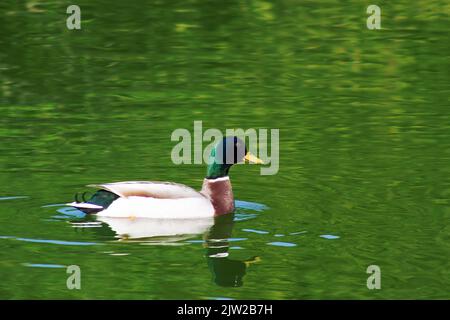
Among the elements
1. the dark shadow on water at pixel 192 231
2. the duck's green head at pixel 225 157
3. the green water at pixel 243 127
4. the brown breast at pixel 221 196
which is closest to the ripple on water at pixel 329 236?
the green water at pixel 243 127

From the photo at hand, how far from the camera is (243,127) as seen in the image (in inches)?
711

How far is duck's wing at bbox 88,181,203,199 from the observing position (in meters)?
13.9

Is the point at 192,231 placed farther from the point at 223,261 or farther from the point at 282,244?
the point at 282,244

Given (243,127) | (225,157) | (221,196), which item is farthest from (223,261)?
(243,127)

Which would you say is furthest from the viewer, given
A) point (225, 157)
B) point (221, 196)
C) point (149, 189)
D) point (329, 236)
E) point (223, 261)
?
point (225, 157)

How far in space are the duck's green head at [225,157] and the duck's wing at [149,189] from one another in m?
0.61

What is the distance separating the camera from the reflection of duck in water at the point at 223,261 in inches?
480

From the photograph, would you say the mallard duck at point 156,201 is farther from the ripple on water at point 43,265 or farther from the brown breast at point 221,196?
the ripple on water at point 43,265

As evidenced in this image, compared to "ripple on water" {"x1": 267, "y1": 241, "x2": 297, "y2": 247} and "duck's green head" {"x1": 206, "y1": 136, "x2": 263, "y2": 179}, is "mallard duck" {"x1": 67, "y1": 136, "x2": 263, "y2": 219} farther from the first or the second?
"ripple on water" {"x1": 267, "y1": 241, "x2": 297, "y2": 247}

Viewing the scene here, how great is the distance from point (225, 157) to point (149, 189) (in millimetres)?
1179

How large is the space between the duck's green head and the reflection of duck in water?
3.33 feet

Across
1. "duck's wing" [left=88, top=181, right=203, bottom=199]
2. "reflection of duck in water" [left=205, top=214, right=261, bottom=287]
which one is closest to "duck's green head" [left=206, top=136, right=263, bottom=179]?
"duck's wing" [left=88, top=181, right=203, bottom=199]

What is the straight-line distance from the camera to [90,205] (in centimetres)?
1396

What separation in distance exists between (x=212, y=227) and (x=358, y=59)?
9.09 metres
